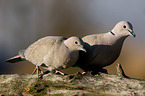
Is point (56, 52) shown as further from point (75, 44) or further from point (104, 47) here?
point (104, 47)

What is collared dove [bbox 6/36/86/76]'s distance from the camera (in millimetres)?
2406

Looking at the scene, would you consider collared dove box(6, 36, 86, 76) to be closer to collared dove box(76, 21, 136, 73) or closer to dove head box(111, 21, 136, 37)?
collared dove box(76, 21, 136, 73)

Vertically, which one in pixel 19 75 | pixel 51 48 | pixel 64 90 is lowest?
pixel 64 90

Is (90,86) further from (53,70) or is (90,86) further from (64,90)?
(53,70)

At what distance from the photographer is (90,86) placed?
94.6 inches

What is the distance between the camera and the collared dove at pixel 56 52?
7.89 feet

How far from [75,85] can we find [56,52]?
47 centimetres

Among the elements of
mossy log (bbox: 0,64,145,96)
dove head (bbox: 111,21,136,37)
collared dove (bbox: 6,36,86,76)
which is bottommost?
mossy log (bbox: 0,64,145,96)

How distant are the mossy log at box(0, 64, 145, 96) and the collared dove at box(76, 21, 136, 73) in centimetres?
21

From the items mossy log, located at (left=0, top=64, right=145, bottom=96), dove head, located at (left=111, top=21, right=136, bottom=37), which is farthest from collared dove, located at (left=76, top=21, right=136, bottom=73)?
mossy log, located at (left=0, top=64, right=145, bottom=96)

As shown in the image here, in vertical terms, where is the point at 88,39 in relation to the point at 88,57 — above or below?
above

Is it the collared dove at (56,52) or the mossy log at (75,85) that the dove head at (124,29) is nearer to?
the mossy log at (75,85)

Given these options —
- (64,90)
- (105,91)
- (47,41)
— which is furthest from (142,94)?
(47,41)

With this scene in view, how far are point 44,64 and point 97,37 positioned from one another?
83 centimetres
